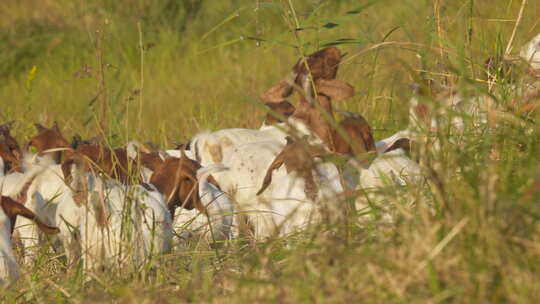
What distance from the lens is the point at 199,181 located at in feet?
9.44

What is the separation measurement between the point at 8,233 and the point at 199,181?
2.41ft

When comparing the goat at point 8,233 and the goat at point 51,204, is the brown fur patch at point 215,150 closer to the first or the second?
the goat at point 51,204

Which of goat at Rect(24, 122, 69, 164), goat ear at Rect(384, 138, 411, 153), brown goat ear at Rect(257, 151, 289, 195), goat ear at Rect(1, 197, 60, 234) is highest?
goat at Rect(24, 122, 69, 164)

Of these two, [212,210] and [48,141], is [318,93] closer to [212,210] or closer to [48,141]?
[212,210]

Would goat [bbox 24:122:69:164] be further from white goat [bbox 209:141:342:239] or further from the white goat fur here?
the white goat fur

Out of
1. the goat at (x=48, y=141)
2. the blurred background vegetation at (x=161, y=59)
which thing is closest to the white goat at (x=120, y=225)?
the goat at (x=48, y=141)

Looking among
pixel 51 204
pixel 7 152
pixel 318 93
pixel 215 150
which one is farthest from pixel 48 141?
pixel 318 93

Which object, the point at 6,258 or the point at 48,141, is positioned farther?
the point at 48,141

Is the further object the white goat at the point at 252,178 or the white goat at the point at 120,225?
the white goat at the point at 252,178

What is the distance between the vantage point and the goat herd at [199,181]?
7.57 feet

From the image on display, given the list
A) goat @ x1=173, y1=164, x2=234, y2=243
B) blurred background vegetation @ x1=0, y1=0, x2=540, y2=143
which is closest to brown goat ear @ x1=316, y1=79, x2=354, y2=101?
goat @ x1=173, y1=164, x2=234, y2=243

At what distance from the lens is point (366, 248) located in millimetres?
1612

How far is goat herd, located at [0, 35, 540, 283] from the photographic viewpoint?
2.31 metres

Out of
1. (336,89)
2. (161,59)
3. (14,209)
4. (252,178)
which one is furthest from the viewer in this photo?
(161,59)
